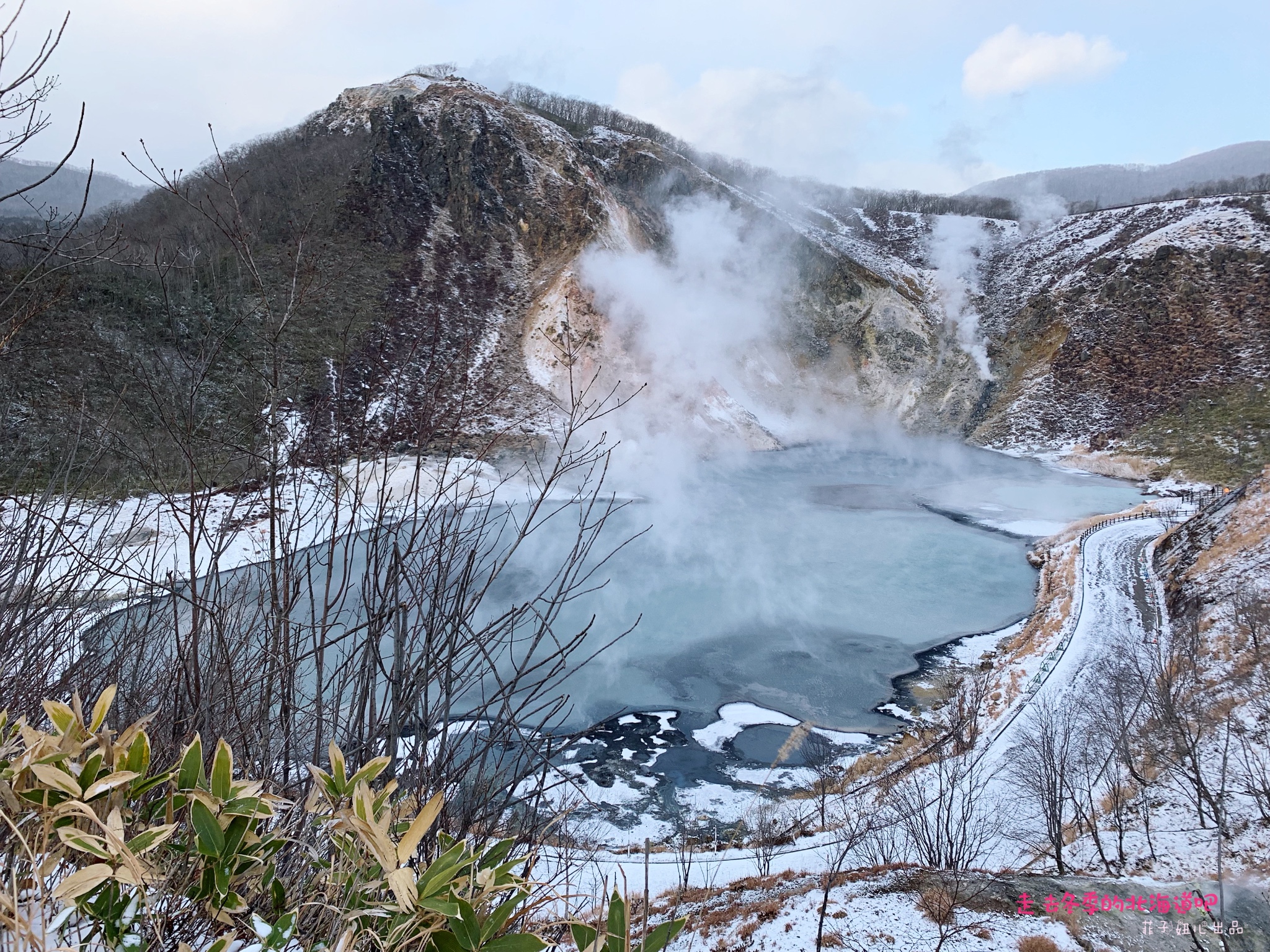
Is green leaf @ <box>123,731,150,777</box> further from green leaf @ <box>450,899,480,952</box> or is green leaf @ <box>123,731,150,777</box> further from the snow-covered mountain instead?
the snow-covered mountain

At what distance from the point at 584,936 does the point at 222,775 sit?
2.10 feet

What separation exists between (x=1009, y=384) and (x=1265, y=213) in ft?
56.9

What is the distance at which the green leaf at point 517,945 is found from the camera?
0.84 meters

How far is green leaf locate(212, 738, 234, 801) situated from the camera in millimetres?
975

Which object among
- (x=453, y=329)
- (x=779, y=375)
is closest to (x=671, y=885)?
(x=453, y=329)

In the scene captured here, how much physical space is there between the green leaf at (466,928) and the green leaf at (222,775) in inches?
17.1

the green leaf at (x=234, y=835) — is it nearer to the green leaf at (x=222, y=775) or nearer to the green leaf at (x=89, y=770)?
the green leaf at (x=222, y=775)

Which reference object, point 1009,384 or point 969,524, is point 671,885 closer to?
point 969,524

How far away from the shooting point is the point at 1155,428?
29500 mm

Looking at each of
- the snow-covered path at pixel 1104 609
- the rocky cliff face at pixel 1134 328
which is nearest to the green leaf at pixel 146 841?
the snow-covered path at pixel 1104 609

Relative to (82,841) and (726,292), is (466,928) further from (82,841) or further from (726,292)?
(726,292)

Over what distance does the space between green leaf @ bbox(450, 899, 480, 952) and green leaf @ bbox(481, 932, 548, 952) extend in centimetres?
2

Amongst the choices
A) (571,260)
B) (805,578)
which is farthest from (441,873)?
(571,260)

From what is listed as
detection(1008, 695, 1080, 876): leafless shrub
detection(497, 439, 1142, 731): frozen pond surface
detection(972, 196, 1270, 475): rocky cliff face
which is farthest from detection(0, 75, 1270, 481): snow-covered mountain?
detection(1008, 695, 1080, 876): leafless shrub
